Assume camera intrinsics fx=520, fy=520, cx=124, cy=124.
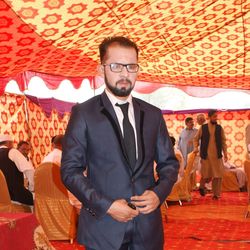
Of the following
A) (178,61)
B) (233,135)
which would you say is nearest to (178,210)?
(178,61)

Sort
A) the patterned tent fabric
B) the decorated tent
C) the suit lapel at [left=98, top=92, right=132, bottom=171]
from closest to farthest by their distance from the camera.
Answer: the suit lapel at [left=98, top=92, right=132, bottom=171] → the decorated tent → the patterned tent fabric

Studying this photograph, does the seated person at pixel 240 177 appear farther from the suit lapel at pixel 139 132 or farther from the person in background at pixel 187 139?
the suit lapel at pixel 139 132

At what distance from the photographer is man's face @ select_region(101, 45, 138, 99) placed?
5.98ft

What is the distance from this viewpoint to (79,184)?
174cm

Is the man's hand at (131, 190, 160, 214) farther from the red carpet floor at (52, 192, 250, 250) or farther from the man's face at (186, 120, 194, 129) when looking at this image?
the man's face at (186, 120, 194, 129)

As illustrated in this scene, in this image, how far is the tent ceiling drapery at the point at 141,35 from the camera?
509cm

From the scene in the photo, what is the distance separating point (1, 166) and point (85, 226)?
3.41 m

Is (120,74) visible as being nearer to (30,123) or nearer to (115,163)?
(115,163)

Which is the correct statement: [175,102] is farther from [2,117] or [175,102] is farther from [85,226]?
[85,226]

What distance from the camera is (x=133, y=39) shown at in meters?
7.40

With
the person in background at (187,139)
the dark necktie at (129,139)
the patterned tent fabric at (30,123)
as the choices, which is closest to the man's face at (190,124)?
the person in background at (187,139)

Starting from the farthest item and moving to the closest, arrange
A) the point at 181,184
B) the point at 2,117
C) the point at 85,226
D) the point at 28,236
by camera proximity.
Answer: the point at 181,184 < the point at 2,117 < the point at 28,236 < the point at 85,226

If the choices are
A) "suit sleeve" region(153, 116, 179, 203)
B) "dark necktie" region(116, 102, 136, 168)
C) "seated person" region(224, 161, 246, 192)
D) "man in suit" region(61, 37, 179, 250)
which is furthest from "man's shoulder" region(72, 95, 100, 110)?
"seated person" region(224, 161, 246, 192)

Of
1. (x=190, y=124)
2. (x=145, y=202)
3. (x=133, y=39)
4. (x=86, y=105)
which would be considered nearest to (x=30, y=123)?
(x=133, y=39)
